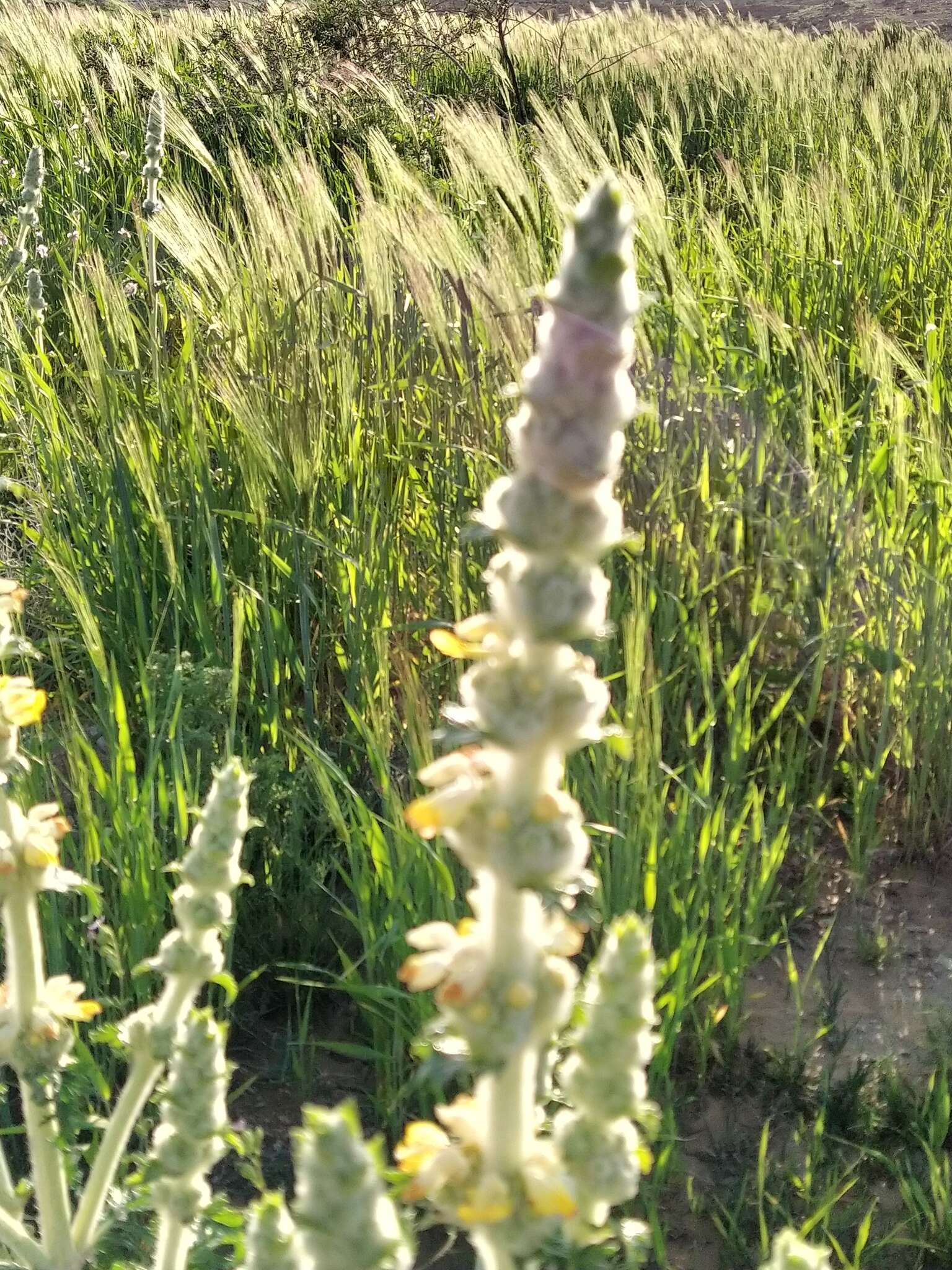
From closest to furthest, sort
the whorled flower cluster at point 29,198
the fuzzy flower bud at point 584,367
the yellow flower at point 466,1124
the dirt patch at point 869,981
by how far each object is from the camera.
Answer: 1. the fuzzy flower bud at point 584,367
2. the yellow flower at point 466,1124
3. the dirt patch at point 869,981
4. the whorled flower cluster at point 29,198

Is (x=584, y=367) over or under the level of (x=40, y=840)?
over

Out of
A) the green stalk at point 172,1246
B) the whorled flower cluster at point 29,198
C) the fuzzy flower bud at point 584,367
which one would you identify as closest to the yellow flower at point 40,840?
the green stalk at point 172,1246

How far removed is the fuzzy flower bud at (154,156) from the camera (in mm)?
3201

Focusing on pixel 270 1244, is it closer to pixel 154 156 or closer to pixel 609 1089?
pixel 609 1089

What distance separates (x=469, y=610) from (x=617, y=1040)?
5.56 feet

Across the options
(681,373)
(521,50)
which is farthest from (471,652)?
(521,50)

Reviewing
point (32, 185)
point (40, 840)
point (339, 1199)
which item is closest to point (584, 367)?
point (339, 1199)

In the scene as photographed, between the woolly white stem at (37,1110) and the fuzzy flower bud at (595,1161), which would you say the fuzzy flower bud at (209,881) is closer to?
the woolly white stem at (37,1110)

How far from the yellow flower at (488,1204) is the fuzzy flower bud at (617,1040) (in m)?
0.09

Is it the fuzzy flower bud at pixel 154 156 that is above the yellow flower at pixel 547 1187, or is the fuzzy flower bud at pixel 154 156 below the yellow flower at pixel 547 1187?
above

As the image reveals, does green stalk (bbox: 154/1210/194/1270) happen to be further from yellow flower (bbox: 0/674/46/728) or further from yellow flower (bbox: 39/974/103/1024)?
yellow flower (bbox: 0/674/46/728)

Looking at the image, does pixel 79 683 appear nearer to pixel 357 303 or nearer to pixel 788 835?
pixel 357 303

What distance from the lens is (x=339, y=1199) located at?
0.51 meters

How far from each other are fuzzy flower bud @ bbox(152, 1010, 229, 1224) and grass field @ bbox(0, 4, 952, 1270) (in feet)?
1.40
